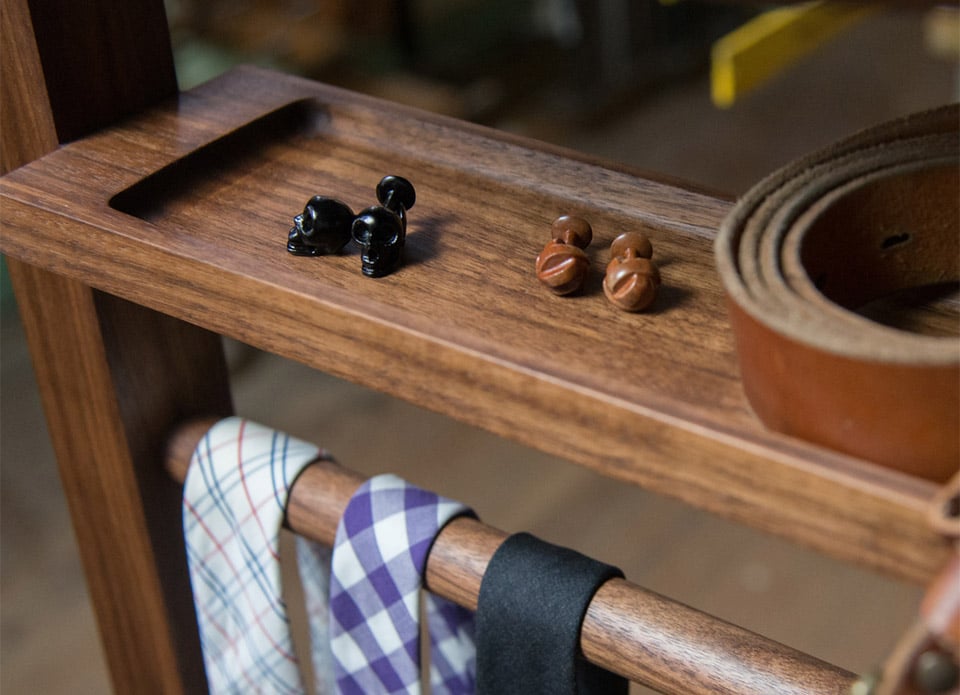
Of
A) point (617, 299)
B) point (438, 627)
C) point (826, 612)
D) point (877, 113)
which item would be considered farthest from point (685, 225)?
point (877, 113)

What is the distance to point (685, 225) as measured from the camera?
42cm

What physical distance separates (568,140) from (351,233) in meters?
2.05

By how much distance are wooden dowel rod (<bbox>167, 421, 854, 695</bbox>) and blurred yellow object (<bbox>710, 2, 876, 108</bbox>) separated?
1.15 ft

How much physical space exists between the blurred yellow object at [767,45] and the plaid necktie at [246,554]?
35 cm

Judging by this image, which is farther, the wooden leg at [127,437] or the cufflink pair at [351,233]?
the wooden leg at [127,437]

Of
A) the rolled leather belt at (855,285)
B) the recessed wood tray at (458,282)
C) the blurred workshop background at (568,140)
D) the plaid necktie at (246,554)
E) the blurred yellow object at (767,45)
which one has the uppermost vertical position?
the rolled leather belt at (855,285)

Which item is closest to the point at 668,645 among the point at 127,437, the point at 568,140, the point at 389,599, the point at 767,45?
the point at 389,599

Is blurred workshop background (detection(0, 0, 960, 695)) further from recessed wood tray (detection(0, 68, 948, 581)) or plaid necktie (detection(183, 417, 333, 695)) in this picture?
plaid necktie (detection(183, 417, 333, 695))

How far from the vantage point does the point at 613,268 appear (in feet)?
1.24

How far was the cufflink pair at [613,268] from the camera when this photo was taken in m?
0.37

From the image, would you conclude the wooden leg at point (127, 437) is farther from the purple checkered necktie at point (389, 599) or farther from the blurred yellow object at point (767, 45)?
the blurred yellow object at point (767, 45)

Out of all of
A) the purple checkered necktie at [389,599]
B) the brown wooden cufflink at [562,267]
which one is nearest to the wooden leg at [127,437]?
the purple checkered necktie at [389,599]

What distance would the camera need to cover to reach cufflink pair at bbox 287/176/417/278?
0.40 metres

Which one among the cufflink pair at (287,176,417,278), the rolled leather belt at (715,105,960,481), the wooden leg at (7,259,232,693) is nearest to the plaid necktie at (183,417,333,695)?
the wooden leg at (7,259,232,693)
